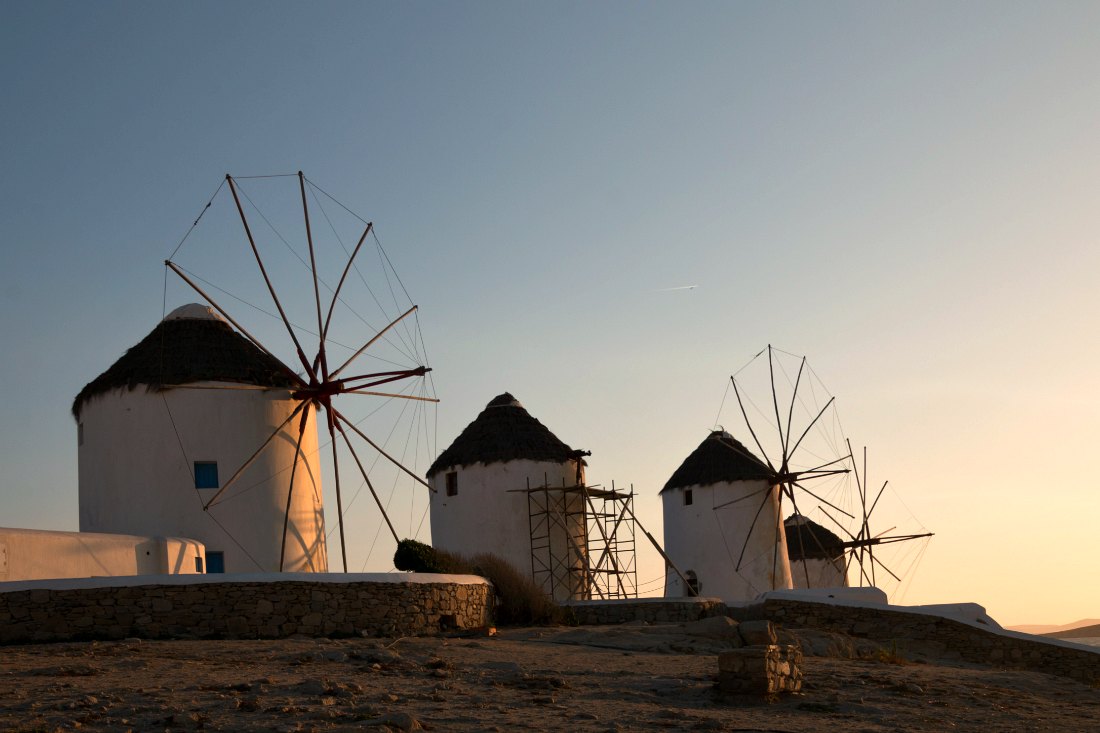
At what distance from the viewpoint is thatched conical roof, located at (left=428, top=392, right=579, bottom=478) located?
27.6 m

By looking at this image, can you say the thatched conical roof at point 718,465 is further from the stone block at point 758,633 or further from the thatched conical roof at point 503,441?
the stone block at point 758,633

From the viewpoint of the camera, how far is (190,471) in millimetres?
19906

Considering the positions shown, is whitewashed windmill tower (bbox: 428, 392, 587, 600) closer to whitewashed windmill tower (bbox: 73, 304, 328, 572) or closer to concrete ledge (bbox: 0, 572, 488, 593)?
whitewashed windmill tower (bbox: 73, 304, 328, 572)

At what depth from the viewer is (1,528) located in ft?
53.0

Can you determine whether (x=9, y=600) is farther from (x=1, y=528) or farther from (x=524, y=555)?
(x=524, y=555)

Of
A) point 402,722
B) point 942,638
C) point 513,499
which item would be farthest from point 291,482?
point 402,722

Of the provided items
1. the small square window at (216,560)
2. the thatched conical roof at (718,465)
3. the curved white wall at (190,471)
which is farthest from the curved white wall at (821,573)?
the small square window at (216,560)

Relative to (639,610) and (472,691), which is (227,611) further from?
(639,610)

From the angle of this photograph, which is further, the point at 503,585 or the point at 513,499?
the point at 513,499

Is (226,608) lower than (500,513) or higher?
lower

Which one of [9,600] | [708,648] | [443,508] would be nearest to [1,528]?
[9,600]

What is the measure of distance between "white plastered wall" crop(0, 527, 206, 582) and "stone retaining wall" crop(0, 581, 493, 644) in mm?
1700

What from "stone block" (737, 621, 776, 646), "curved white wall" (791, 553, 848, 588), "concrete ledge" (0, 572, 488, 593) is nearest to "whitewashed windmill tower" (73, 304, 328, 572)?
"concrete ledge" (0, 572, 488, 593)

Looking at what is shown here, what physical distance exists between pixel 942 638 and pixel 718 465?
12530 mm
